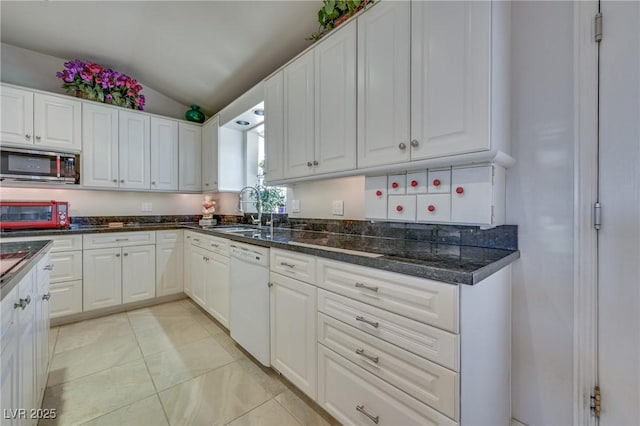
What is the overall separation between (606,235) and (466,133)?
73 centimetres

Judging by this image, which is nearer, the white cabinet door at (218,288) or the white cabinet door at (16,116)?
the white cabinet door at (218,288)

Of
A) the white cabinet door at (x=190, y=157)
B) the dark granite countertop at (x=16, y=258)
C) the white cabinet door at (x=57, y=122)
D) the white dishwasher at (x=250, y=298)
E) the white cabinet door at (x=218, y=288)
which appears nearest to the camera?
the dark granite countertop at (x=16, y=258)

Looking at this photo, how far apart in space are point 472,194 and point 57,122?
3.70 meters

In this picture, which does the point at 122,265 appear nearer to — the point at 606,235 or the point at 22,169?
the point at 22,169

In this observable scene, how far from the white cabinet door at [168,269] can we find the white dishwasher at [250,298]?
4.53 feet

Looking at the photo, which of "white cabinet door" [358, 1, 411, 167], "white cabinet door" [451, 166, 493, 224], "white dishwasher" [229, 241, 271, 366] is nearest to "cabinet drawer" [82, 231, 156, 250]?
"white dishwasher" [229, 241, 271, 366]

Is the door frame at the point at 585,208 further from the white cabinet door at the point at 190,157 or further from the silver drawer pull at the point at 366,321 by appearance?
the white cabinet door at the point at 190,157

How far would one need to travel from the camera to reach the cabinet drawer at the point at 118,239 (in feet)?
8.68

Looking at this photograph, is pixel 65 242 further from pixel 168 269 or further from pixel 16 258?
pixel 16 258

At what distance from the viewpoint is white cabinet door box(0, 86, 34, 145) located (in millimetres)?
2389

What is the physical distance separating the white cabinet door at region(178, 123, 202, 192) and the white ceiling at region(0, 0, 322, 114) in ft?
2.03

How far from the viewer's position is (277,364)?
1.67 meters

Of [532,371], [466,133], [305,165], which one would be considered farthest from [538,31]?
[532,371]

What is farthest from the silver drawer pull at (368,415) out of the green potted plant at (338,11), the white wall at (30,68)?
the white wall at (30,68)
